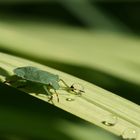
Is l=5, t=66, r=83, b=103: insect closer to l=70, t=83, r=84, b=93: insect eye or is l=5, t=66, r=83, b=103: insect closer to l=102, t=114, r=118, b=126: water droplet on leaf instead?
l=70, t=83, r=84, b=93: insect eye

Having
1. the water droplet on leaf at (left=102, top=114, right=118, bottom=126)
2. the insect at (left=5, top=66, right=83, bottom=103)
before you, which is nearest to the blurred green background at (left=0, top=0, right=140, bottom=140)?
the insect at (left=5, top=66, right=83, bottom=103)

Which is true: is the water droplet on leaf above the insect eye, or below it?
below

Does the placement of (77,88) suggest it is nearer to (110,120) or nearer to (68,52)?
(110,120)

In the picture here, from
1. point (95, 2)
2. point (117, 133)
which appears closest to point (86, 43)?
point (95, 2)

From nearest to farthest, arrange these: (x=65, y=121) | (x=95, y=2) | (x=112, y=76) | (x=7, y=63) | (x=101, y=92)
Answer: (x=101, y=92) → (x=7, y=63) → (x=65, y=121) → (x=112, y=76) → (x=95, y=2)

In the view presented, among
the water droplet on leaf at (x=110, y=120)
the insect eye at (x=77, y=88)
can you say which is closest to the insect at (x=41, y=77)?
the insect eye at (x=77, y=88)

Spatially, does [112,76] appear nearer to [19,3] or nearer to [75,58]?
[75,58]
